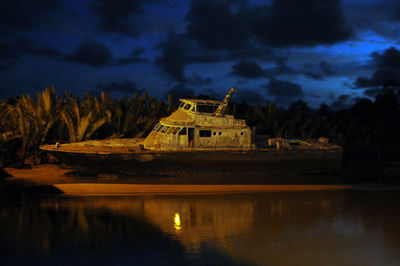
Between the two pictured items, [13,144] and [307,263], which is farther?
[13,144]

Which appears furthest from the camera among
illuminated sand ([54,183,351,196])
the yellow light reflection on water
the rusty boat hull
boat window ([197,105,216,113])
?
boat window ([197,105,216,113])

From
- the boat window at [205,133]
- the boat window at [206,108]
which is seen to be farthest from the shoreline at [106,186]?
the boat window at [206,108]

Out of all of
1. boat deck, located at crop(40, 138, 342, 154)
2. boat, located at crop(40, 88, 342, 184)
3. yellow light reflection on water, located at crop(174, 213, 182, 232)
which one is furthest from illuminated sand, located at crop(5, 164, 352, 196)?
yellow light reflection on water, located at crop(174, 213, 182, 232)

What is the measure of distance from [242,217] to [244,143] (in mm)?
7404

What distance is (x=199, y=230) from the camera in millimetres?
10648

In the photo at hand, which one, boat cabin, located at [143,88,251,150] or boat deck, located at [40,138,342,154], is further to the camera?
boat cabin, located at [143,88,251,150]

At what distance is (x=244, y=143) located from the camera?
19109 mm

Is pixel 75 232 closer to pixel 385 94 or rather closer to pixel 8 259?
pixel 8 259

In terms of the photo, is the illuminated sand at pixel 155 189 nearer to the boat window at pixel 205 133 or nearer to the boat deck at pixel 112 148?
the boat deck at pixel 112 148

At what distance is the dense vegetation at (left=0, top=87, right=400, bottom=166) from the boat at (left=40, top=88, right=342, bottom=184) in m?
1.97

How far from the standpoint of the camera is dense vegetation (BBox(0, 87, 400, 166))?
64.6ft

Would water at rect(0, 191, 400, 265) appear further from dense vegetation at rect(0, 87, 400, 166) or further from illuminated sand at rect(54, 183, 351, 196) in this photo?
dense vegetation at rect(0, 87, 400, 166)

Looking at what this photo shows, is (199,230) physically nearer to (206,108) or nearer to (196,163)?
(196,163)

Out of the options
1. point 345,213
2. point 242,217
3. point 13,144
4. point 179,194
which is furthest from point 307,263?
point 13,144
